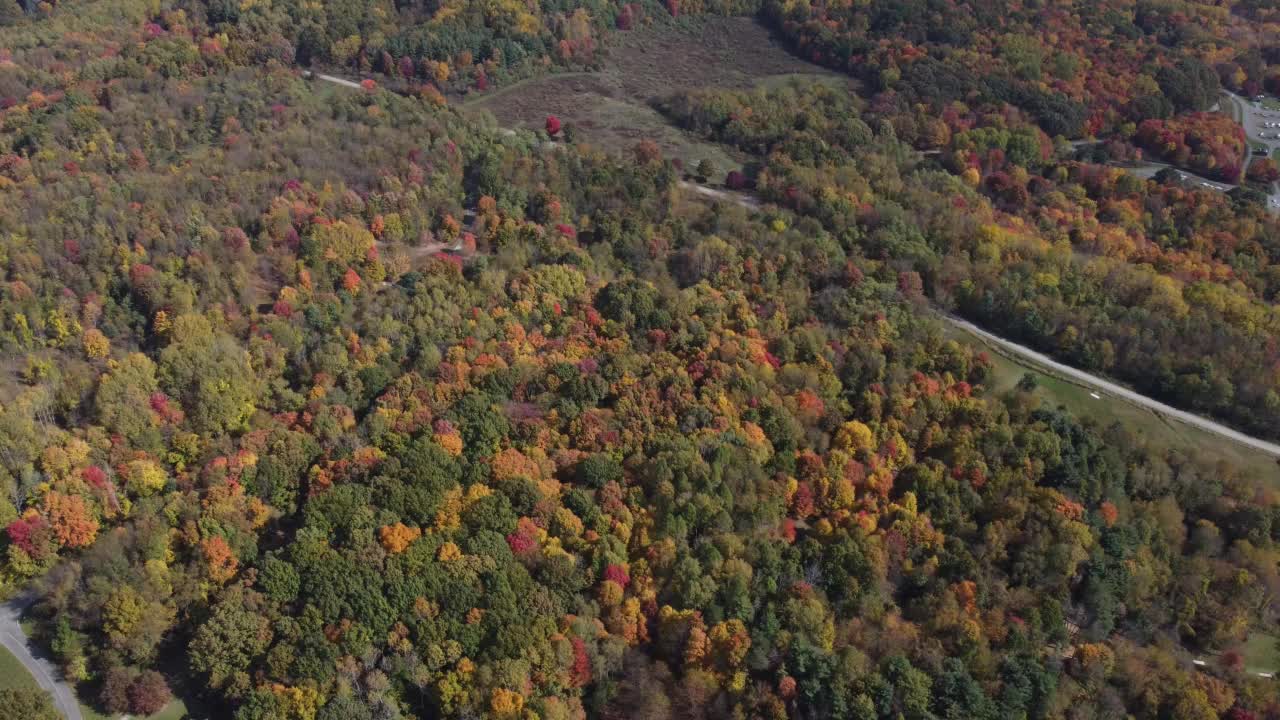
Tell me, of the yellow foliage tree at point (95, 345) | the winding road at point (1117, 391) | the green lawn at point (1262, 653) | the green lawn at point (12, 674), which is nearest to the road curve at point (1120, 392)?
the winding road at point (1117, 391)

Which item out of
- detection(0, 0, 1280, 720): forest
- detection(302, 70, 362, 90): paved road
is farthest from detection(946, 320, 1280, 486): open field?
detection(302, 70, 362, 90): paved road

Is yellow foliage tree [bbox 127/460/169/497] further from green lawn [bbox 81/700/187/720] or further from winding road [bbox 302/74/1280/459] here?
winding road [bbox 302/74/1280/459]

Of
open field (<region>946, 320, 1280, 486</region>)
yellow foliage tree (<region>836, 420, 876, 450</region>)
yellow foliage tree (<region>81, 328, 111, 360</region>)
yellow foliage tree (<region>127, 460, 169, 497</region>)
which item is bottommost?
yellow foliage tree (<region>127, 460, 169, 497</region>)

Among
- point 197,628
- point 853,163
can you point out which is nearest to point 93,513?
point 197,628

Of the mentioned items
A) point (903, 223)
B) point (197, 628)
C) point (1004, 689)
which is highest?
point (903, 223)

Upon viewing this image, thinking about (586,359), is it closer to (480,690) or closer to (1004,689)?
(480,690)
